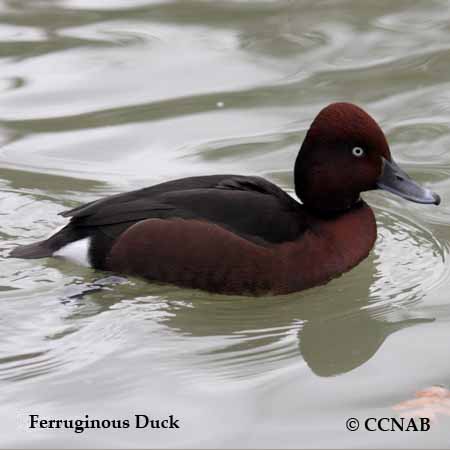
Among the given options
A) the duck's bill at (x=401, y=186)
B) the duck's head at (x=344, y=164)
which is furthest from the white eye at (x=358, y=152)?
the duck's bill at (x=401, y=186)

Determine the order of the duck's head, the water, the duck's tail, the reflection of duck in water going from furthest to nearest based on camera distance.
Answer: the duck's tail
the duck's head
the reflection of duck in water
the water

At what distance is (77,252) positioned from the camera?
5590 millimetres

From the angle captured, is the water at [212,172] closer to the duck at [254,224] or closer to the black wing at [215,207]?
the duck at [254,224]

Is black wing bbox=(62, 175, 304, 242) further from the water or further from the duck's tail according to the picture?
the water

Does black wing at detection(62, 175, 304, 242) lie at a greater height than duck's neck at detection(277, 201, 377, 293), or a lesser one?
greater

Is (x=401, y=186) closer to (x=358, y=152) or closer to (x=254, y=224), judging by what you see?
(x=358, y=152)

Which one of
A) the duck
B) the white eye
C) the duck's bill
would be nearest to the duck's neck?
the duck

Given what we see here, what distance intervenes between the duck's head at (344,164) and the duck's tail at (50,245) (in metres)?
1.03

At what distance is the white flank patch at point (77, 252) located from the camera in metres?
5.57

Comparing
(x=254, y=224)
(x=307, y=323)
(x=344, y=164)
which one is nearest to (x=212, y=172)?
(x=344, y=164)

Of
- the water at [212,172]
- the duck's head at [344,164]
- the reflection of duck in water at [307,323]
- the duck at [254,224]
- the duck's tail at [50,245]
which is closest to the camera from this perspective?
the water at [212,172]

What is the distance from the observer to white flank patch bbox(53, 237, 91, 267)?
5.57 metres

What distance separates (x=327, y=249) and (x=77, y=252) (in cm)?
110

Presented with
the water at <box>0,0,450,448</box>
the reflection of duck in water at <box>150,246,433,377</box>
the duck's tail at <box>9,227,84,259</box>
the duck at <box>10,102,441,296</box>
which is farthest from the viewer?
the duck's tail at <box>9,227,84,259</box>
